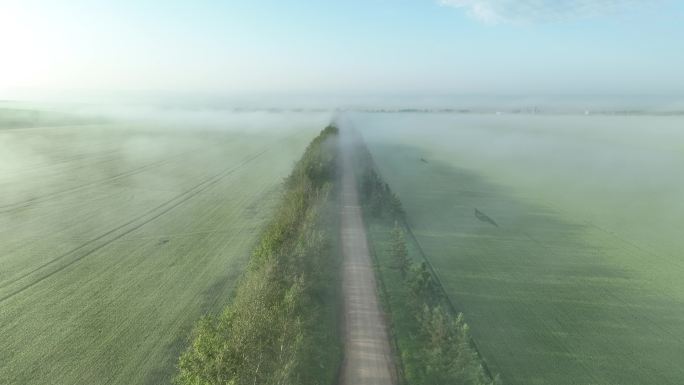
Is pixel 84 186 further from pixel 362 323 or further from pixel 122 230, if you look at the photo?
pixel 362 323

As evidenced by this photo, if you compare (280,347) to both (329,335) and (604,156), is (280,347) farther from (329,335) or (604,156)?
(604,156)

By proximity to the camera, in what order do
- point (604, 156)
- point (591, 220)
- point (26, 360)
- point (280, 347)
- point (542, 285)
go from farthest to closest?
point (604, 156), point (591, 220), point (542, 285), point (26, 360), point (280, 347)

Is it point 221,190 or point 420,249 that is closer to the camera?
point 420,249

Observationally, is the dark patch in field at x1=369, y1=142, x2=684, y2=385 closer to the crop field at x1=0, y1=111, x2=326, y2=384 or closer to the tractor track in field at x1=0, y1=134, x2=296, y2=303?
the crop field at x1=0, y1=111, x2=326, y2=384

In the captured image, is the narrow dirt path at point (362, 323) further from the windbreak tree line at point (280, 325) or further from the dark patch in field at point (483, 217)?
the dark patch in field at point (483, 217)

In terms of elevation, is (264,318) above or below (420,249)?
above

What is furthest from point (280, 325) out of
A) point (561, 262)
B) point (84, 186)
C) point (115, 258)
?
point (84, 186)

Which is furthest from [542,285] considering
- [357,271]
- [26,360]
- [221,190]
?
[221,190]

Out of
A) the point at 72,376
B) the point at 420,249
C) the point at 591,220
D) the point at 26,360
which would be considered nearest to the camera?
the point at 72,376
